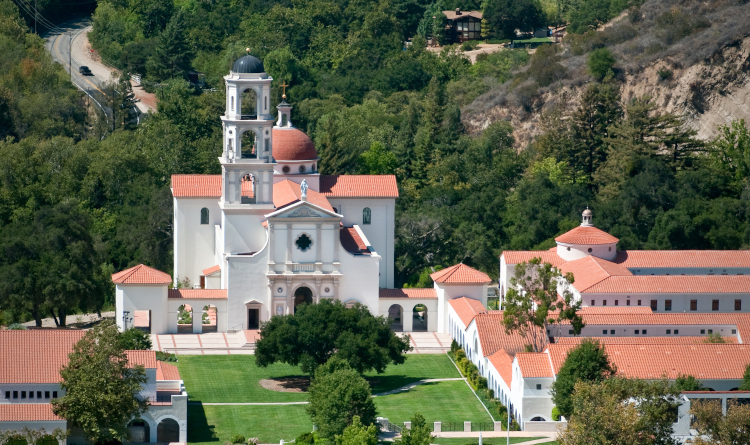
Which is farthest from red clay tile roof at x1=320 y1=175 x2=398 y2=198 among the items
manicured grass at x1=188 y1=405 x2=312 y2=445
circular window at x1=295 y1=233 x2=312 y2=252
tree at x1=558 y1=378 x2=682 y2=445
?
tree at x1=558 y1=378 x2=682 y2=445

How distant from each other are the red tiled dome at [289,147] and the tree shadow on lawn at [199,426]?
22819 millimetres

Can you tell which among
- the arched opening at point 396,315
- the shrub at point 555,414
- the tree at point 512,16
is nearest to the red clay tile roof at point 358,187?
the arched opening at point 396,315

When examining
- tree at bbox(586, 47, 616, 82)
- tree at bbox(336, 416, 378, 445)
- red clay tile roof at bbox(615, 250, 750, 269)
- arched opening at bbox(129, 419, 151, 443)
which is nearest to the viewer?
tree at bbox(336, 416, 378, 445)

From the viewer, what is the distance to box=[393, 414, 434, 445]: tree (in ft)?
217

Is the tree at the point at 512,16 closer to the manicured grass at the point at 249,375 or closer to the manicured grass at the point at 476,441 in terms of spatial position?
the manicured grass at the point at 249,375

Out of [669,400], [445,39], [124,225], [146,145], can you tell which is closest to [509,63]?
[445,39]

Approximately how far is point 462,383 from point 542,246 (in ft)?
64.4

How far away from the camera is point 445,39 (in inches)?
6009

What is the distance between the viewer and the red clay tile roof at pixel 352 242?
90688 millimetres

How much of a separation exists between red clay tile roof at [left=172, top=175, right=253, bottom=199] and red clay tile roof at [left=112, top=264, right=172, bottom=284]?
7.77 metres

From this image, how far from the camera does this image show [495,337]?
8200cm

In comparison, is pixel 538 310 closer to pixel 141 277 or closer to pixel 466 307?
pixel 466 307

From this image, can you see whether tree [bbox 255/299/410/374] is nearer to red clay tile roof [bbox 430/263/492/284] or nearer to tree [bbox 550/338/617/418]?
tree [bbox 550/338/617/418]

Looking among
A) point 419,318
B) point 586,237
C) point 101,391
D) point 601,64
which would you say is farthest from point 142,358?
point 601,64
